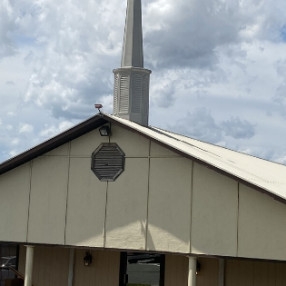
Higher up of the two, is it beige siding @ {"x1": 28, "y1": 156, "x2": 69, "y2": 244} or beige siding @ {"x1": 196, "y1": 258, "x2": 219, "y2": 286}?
beige siding @ {"x1": 28, "y1": 156, "x2": 69, "y2": 244}

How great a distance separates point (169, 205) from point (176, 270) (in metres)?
3.29

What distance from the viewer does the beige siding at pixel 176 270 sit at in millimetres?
18359

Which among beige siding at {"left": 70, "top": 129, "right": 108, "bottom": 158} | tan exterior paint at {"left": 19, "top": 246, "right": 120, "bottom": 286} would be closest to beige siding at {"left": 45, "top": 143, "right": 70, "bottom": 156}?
beige siding at {"left": 70, "top": 129, "right": 108, "bottom": 158}

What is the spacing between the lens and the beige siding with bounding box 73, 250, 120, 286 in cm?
1939

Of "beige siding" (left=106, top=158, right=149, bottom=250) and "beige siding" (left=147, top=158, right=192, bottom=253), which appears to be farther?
"beige siding" (left=106, top=158, right=149, bottom=250)

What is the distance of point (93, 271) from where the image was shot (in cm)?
1966

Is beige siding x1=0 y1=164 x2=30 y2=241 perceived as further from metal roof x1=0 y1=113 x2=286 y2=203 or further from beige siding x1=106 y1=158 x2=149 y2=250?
beige siding x1=106 y1=158 x2=149 y2=250

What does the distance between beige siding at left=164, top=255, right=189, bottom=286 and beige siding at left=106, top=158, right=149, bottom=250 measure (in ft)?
8.26

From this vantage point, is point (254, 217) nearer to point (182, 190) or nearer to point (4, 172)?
point (182, 190)

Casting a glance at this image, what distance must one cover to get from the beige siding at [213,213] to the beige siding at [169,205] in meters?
0.24

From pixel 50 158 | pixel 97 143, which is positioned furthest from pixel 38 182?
pixel 97 143

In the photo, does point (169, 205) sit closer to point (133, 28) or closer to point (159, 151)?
point (159, 151)

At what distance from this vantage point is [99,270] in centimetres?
1958

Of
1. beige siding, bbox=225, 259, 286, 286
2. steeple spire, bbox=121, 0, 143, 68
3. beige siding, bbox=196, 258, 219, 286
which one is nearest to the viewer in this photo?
beige siding, bbox=225, 259, 286, 286
